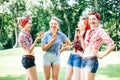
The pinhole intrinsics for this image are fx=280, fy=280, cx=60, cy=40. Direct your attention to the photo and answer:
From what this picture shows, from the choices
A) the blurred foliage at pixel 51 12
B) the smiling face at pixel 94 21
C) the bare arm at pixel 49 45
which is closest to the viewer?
the smiling face at pixel 94 21

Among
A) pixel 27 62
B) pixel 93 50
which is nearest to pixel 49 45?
pixel 27 62

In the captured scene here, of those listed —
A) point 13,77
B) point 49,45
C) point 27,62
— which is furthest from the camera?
point 13,77

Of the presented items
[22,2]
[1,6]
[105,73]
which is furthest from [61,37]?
[22,2]

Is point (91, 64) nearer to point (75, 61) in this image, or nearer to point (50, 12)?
point (75, 61)

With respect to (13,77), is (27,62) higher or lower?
higher

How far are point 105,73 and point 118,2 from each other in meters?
36.0

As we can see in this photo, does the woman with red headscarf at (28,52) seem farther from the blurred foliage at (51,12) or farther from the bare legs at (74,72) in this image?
the blurred foliage at (51,12)

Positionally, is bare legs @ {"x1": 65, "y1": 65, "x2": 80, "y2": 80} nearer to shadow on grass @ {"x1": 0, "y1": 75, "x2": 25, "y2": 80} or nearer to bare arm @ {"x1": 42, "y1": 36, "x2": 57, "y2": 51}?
bare arm @ {"x1": 42, "y1": 36, "x2": 57, "y2": 51}

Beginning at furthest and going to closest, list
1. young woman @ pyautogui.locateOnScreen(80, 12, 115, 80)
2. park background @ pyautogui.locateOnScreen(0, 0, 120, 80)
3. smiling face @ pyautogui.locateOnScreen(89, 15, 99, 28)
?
park background @ pyautogui.locateOnScreen(0, 0, 120, 80), smiling face @ pyautogui.locateOnScreen(89, 15, 99, 28), young woman @ pyautogui.locateOnScreen(80, 12, 115, 80)

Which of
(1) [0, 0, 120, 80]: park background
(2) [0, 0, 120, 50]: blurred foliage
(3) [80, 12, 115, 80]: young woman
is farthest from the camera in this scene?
(2) [0, 0, 120, 50]: blurred foliage

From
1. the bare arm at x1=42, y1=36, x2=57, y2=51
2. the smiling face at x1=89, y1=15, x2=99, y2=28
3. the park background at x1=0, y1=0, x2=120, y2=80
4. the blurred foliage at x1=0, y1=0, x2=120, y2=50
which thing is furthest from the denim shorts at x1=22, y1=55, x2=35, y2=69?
the blurred foliage at x1=0, y1=0, x2=120, y2=50

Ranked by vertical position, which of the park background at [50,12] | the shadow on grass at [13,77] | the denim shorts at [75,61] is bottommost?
the park background at [50,12]

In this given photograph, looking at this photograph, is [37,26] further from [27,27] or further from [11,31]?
[27,27]

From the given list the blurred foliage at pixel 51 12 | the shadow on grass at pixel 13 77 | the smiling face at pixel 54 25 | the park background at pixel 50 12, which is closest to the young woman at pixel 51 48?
the smiling face at pixel 54 25
